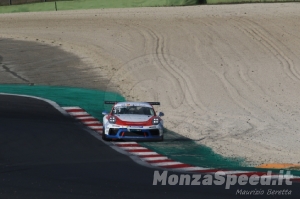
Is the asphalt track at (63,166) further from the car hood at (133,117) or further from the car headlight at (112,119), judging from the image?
the car hood at (133,117)

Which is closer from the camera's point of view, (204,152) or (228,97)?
(204,152)

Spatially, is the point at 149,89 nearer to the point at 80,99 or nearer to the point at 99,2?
the point at 80,99

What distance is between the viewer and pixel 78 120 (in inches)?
858

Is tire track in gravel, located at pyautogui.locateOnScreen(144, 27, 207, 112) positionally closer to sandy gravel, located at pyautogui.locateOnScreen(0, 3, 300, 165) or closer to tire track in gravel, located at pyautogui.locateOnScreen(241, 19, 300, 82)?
sandy gravel, located at pyautogui.locateOnScreen(0, 3, 300, 165)

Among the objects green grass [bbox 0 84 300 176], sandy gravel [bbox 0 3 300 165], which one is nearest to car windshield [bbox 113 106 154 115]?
green grass [bbox 0 84 300 176]

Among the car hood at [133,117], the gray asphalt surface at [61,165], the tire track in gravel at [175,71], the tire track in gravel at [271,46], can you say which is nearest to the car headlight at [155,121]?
the car hood at [133,117]

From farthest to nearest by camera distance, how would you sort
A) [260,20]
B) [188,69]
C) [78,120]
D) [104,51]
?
[260,20] → [104,51] → [188,69] → [78,120]

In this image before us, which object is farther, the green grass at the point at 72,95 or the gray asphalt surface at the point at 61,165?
the green grass at the point at 72,95

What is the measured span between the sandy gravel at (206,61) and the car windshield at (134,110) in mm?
1460

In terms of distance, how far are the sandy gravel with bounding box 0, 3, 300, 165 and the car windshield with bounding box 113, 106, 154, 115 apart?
1.46 metres

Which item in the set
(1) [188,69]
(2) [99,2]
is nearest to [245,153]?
(1) [188,69]

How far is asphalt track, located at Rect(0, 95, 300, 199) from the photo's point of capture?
12180 millimetres

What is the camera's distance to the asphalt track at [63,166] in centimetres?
1218

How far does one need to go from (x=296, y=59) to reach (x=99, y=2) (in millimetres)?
17271
